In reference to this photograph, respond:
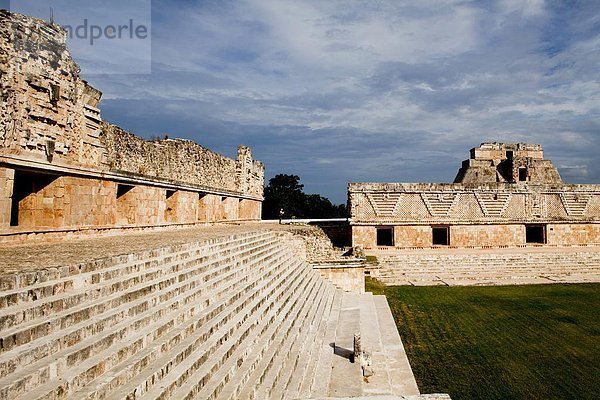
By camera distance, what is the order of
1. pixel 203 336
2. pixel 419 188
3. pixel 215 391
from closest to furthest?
pixel 215 391, pixel 203 336, pixel 419 188

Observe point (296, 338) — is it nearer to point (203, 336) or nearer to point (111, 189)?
point (203, 336)

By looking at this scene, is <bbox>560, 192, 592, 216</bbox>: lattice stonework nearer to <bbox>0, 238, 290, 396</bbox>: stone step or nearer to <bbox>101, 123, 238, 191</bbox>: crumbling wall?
<bbox>101, 123, 238, 191</bbox>: crumbling wall

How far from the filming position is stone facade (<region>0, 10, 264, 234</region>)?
19.9 ft

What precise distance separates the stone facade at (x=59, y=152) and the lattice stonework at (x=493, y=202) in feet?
52.8

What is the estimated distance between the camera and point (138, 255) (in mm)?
4648

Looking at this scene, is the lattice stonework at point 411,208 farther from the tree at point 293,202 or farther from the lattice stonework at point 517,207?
the tree at point 293,202

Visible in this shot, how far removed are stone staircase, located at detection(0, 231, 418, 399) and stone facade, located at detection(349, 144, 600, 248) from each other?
13.5m

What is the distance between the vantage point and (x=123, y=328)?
3340 millimetres

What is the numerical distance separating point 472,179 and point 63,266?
26.0 metres

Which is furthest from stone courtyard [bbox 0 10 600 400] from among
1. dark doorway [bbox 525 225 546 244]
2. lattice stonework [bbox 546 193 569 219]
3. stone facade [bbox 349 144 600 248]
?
lattice stonework [bbox 546 193 569 219]

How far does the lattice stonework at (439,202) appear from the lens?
2097 cm

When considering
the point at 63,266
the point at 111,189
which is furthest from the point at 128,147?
the point at 63,266

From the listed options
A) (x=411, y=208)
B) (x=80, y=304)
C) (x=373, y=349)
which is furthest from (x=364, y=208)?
(x=80, y=304)

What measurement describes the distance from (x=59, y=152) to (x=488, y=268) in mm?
15572
